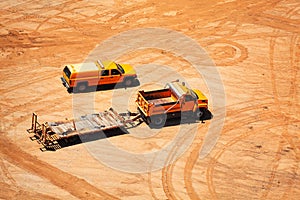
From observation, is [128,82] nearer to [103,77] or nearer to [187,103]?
[103,77]

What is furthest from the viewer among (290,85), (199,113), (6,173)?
(290,85)

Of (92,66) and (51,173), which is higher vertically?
(92,66)

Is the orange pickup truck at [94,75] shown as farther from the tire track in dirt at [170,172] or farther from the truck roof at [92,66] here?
the tire track in dirt at [170,172]

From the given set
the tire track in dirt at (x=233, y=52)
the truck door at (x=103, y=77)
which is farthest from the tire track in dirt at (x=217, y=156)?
the truck door at (x=103, y=77)

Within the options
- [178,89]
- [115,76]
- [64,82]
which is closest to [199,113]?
[178,89]

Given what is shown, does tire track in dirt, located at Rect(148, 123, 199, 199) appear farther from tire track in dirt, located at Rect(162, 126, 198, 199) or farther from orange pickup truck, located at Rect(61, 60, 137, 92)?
orange pickup truck, located at Rect(61, 60, 137, 92)

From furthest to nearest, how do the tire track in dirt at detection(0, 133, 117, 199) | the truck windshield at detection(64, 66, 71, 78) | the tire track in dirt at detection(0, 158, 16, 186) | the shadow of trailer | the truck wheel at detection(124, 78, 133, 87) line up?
the truck wheel at detection(124, 78, 133, 87), the truck windshield at detection(64, 66, 71, 78), the shadow of trailer, the tire track in dirt at detection(0, 158, 16, 186), the tire track in dirt at detection(0, 133, 117, 199)

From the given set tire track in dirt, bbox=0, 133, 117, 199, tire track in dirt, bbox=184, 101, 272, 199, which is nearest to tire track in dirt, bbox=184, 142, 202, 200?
tire track in dirt, bbox=184, 101, 272, 199
